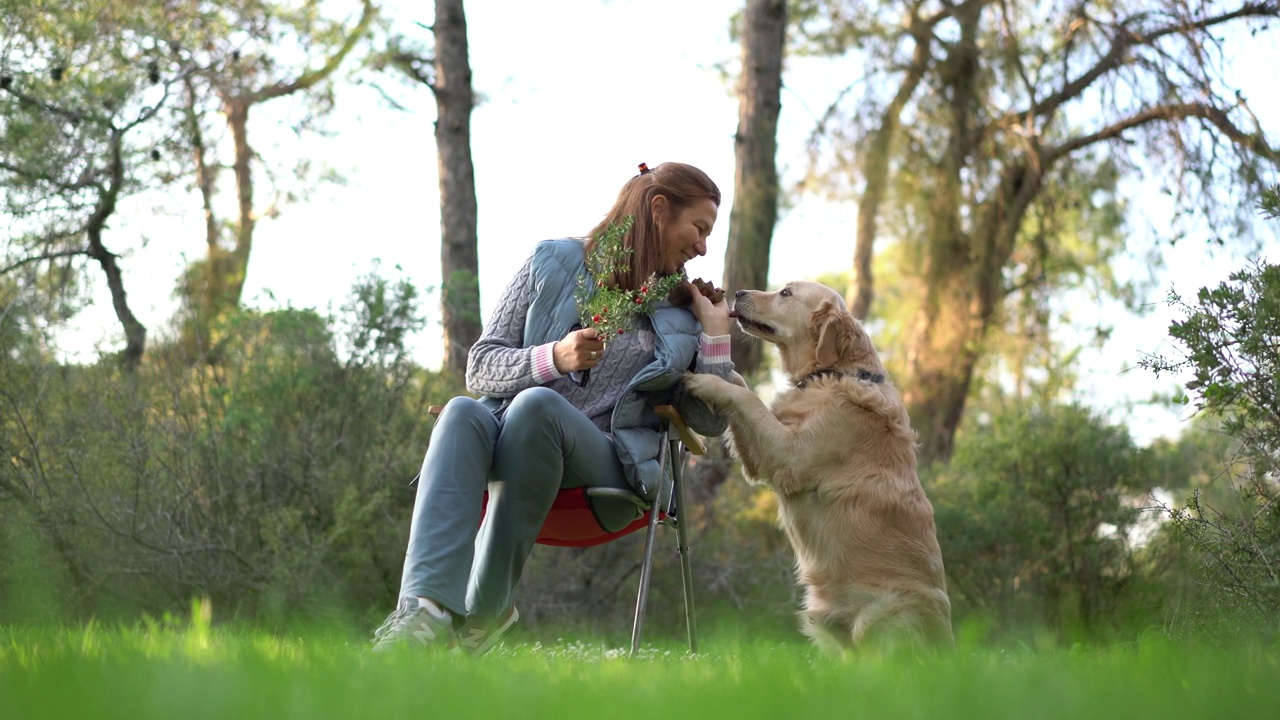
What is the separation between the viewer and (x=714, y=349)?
3.65 m

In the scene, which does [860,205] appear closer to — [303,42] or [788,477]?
[303,42]

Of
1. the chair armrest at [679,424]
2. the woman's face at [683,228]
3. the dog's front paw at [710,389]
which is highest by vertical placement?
the woman's face at [683,228]

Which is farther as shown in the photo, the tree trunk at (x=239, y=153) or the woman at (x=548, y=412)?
the tree trunk at (x=239, y=153)

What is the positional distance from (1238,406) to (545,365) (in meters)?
1.83

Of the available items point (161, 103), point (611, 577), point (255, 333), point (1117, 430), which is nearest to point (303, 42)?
point (161, 103)

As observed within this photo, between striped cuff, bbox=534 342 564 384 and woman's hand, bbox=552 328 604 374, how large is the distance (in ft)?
0.16

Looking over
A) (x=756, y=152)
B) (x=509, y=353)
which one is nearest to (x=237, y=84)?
(x=756, y=152)

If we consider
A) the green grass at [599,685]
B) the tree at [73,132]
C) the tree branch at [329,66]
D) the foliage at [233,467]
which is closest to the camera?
the green grass at [599,685]

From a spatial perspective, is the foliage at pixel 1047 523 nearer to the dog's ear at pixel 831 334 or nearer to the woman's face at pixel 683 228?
the dog's ear at pixel 831 334

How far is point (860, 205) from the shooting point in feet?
33.8

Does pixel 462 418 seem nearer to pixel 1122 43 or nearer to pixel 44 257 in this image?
pixel 44 257

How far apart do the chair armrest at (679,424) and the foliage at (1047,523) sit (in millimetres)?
3591

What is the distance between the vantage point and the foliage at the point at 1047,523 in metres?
6.73

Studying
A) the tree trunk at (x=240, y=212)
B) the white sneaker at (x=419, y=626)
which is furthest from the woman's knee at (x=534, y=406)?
the tree trunk at (x=240, y=212)
